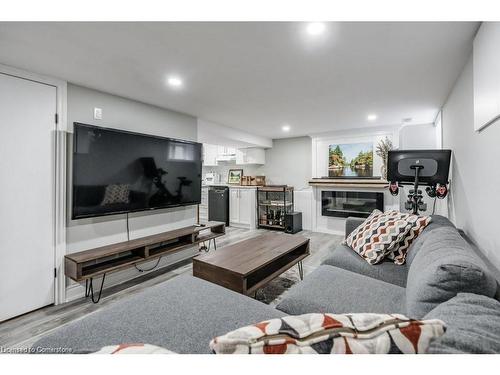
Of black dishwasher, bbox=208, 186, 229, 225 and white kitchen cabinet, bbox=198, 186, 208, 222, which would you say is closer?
black dishwasher, bbox=208, 186, 229, 225

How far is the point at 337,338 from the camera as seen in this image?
0.52m

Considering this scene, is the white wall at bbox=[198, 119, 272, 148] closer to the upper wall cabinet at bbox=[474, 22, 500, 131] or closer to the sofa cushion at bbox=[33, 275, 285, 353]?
the sofa cushion at bbox=[33, 275, 285, 353]

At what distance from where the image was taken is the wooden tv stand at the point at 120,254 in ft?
7.19

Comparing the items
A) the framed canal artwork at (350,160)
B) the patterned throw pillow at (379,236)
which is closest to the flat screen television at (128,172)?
the patterned throw pillow at (379,236)

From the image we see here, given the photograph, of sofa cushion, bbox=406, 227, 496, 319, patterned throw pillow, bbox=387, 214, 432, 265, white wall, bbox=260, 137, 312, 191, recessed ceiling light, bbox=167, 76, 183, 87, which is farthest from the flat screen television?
white wall, bbox=260, 137, 312, 191

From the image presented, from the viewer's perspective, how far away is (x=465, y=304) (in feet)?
2.42

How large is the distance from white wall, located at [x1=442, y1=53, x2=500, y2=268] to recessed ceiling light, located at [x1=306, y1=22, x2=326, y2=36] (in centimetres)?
114

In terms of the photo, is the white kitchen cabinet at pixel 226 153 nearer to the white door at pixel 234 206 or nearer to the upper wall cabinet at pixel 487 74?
the white door at pixel 234 206

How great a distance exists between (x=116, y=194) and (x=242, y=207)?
3440 millimetres

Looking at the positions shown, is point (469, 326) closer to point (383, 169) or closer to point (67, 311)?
point (67, 311)

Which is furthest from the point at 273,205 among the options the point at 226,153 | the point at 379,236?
the point at 379,236

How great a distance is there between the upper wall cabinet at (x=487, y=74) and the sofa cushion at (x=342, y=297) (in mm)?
1130

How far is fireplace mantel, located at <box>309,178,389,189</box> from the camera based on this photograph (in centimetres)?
441
